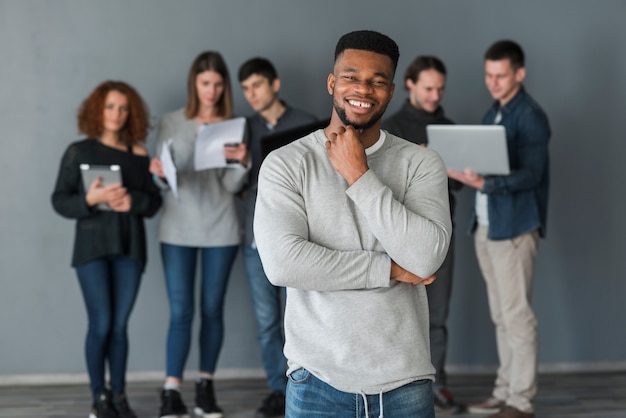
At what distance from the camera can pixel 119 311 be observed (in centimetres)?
383

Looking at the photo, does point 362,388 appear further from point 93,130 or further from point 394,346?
point 93,130

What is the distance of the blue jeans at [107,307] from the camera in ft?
12.3

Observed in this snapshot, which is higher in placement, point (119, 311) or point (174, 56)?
point (174, 56)

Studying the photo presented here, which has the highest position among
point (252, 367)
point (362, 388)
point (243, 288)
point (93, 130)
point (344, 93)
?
point (344, 93)

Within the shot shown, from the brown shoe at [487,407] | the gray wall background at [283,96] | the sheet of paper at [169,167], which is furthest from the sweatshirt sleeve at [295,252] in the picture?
the gray wall background at [283,96]

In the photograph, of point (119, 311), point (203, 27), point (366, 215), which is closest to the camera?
point (366, 215)

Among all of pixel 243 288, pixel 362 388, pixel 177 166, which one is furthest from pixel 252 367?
pixel 362 388

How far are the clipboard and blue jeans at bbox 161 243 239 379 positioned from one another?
17.2 inches

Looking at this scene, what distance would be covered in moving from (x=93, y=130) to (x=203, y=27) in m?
1.03

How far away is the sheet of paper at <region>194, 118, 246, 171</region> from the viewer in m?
3.73

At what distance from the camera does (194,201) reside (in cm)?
396

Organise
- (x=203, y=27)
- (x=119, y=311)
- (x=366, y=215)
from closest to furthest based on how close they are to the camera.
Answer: (x=366, y=215)
(x=119, y=311)
(x=203, y=27)

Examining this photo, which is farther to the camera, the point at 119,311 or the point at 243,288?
the point at 243,288

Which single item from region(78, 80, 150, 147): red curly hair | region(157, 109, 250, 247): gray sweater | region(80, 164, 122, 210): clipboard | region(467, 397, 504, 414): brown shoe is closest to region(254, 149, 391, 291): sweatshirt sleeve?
region(80, 164, 122, 210): clipboard
